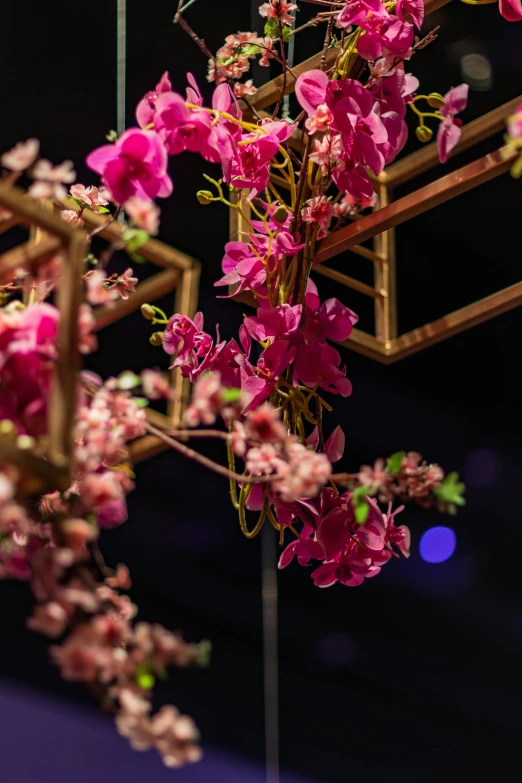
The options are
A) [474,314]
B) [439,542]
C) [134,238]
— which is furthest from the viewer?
[439,542]

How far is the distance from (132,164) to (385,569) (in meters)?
1.25

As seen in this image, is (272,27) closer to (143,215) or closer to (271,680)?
(143,215)

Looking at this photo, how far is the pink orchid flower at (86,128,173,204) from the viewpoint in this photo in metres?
0.66

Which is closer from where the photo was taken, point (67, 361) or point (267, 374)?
point (67, 361)

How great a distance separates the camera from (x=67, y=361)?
0.51 m

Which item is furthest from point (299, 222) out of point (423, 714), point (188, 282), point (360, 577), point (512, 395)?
point (423, 714)

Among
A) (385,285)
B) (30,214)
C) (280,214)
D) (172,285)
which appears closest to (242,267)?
(280,214)

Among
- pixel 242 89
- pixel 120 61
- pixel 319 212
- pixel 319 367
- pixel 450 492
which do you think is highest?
pixel 120 61

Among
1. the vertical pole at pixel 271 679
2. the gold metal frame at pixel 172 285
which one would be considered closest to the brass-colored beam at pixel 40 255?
the gold metal frame at pixel 172 285

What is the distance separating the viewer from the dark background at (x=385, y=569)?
1502 millimetres

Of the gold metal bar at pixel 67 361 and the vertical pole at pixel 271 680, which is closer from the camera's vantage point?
the gold metal bar at pixel 67 361

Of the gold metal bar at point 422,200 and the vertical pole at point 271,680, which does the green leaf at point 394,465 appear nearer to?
the gold metal bar at point 422,200

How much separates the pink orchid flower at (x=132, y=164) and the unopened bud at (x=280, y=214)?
21 cm

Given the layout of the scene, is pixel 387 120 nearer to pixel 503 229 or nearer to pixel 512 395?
pixel 503 229
